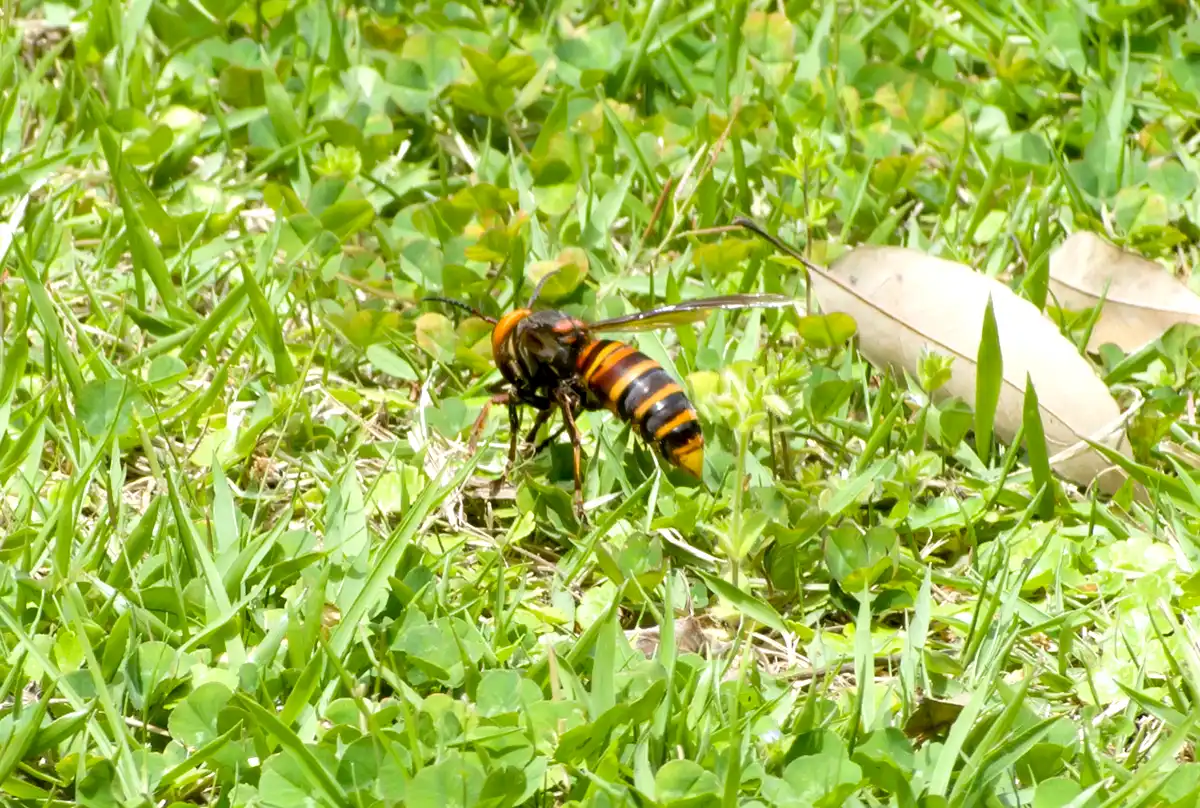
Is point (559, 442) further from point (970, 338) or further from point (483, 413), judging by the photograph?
point (970, 338)

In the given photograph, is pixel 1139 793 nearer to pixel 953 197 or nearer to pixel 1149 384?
pixel 1149 384

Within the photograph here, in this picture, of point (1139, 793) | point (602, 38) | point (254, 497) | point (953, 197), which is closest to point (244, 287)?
point (254, 497)

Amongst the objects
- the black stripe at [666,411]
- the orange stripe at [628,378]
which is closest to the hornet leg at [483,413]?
the orange stripe at [628,378]

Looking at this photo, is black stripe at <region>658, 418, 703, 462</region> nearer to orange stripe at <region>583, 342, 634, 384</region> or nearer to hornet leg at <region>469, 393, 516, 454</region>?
orange stripe at <region>583, 342, 634, 384</region>

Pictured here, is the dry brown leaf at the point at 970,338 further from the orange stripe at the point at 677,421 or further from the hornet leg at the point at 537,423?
the hornet leg at the point at 537,423

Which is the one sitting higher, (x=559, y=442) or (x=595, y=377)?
(x=595, y=377)

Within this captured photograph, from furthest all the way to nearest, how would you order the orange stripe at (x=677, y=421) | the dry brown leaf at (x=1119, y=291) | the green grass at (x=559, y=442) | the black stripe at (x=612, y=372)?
1. the dry brown leaf at (x=1119, y=291)
2. the black stripe at (x=612, y=372)
3. the orange stripe at (x=677, y=421)
4. the green grass at (x=559, y=442)

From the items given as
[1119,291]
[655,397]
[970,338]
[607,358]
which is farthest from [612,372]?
[1119,291]
